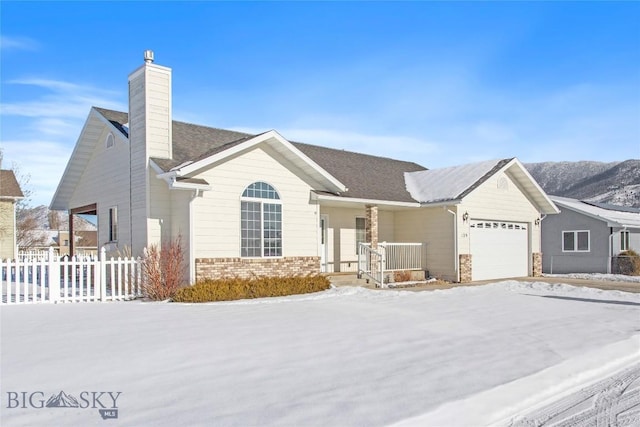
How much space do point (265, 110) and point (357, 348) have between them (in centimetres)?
1377

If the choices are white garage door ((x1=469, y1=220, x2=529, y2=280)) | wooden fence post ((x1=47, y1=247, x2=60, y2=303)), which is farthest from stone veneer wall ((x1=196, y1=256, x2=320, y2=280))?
white garage door ((x1=469, y1=220, x2=529, y2=280))

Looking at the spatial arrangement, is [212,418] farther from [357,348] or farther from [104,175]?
[104,175]

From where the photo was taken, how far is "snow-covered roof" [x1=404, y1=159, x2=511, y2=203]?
19703 mm

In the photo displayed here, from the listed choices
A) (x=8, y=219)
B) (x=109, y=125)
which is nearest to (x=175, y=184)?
(x=109, y=125)

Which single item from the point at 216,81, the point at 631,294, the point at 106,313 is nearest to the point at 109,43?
the point at 216,81

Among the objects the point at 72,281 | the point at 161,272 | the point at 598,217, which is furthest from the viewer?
the point at 598,217

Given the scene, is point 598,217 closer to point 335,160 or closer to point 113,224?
point 335,160

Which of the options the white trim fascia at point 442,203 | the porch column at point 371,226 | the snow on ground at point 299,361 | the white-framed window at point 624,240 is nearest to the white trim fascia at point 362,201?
Answer: the white trim fascia at point 442,203

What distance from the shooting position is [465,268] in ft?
63.1

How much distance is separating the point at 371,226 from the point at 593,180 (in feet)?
331

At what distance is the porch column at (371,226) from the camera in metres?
18.2

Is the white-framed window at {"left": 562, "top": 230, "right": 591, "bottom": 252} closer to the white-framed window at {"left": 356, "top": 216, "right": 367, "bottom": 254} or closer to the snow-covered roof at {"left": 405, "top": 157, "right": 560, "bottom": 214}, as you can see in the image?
the snow-covered roof at {"left": 405, "top": 157, "right": 560, "bottom": 214}

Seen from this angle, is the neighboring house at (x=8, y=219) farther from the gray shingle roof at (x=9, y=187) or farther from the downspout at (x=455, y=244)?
the downspout at (x=455, y=244)

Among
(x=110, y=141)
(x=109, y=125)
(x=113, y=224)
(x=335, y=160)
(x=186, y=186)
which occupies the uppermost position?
(x=109, y=125)
